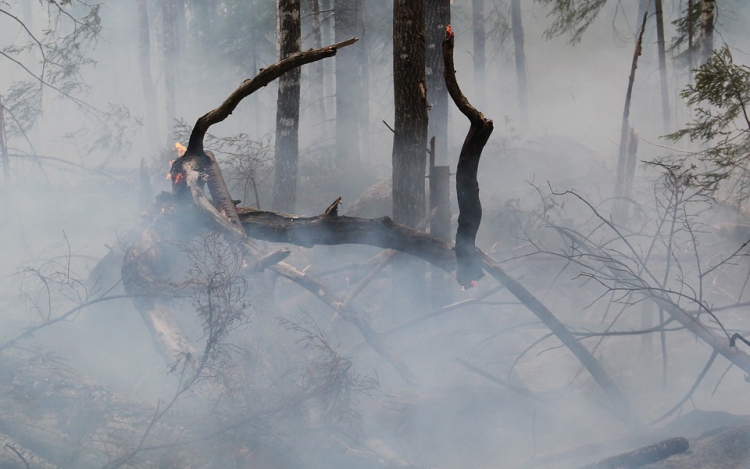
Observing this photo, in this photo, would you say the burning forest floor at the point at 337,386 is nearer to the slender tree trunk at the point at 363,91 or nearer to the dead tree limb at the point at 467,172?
the dead tree limb at the point at 467,172

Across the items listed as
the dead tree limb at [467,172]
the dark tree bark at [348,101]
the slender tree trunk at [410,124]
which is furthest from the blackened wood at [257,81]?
the dark tree bark at [348,101]

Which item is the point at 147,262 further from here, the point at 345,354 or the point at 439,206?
the point at 439,206

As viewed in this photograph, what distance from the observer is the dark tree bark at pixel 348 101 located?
51.1 ft

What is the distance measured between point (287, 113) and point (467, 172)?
616 centimetres

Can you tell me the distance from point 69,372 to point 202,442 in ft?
7.49

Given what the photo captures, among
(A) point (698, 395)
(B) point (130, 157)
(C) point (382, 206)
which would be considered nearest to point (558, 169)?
(C) point (382, 206)

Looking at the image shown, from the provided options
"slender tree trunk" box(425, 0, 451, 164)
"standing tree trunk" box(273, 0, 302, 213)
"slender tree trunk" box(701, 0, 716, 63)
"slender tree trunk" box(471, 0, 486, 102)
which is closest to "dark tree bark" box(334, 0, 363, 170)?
"standing tree trunk" box(273, 0, 302, 213)

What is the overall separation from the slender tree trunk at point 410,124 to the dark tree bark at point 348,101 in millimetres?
7336

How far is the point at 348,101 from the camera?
16297 millimetres

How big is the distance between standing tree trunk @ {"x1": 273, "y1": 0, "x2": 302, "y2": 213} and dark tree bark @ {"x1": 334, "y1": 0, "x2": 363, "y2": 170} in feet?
17.0

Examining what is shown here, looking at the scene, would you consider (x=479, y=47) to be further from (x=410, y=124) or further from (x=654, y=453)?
(x=654, y=453)

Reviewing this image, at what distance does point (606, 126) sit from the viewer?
85.5 ft

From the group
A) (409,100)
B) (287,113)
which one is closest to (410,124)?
(409,100)

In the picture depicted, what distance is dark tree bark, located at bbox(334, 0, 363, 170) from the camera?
614 inches
